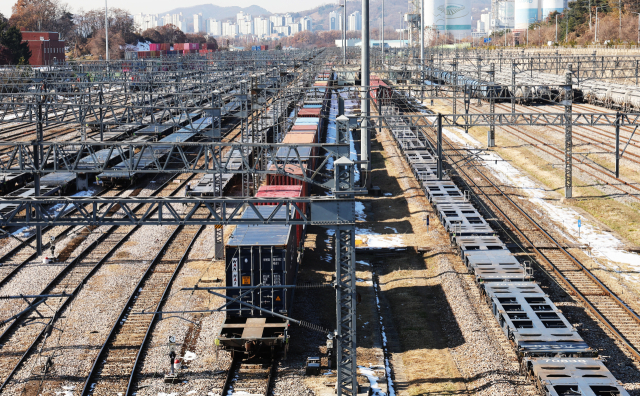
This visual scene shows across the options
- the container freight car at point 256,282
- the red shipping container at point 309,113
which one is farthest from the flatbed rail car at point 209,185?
the container freight car at point 256,282

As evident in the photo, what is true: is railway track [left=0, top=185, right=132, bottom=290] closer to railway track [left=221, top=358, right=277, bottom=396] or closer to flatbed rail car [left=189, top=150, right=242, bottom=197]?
flatbed rail car [left=189, top=150, right=242, bottom=197]

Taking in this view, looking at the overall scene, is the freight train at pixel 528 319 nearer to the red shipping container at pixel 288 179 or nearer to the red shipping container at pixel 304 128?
the red shipping container at pixel 288 179

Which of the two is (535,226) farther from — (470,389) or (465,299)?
(470,389)

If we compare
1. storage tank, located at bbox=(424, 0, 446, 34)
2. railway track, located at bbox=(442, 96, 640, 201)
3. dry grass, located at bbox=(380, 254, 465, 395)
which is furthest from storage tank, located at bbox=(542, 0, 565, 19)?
dry grass, located at bbox=(380, 254, 465, 395)

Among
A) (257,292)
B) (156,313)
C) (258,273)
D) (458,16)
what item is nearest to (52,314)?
(156,313)

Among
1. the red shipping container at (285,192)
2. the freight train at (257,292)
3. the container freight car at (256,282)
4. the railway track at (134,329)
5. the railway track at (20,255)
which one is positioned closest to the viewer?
the railway track at (134,329)

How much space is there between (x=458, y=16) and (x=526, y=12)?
73.4 ft

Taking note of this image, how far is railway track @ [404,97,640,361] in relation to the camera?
19.5 m

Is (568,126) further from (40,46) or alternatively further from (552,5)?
(552,5)

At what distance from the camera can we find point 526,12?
172 m

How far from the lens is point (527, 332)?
17.5 metres

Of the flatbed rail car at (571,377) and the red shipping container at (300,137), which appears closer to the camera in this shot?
the flatbed rail car at (571,377)

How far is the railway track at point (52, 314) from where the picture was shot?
17.4 metres

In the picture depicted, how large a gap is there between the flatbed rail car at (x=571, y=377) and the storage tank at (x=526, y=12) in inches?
6490
